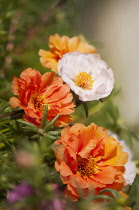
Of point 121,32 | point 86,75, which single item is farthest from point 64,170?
point 121,32

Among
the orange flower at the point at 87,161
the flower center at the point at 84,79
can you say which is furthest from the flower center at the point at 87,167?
the flower center at the point at 84,79

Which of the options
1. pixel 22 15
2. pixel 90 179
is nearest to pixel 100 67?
pixel 90 179

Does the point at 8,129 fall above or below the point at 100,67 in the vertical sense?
below

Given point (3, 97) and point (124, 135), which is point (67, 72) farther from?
point (124, 135)

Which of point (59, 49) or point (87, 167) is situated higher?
point (59, 49)

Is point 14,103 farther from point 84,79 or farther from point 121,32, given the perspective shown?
point 121,32

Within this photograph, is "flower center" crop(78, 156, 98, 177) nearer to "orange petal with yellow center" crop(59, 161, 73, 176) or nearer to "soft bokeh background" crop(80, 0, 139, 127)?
"orange petal with yellow center" crop(59, 161, 73, 176)

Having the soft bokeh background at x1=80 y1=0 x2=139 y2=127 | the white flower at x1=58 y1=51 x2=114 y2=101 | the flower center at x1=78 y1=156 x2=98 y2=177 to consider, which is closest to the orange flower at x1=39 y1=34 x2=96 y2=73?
the white flower at x1=58 y1=51 x2=114 y2=101
